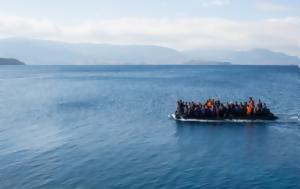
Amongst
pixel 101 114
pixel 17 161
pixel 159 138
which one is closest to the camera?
pixel 17 161

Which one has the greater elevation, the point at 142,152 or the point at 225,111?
the point at 225,111

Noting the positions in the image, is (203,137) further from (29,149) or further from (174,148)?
(29,149)

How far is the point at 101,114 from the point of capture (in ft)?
195

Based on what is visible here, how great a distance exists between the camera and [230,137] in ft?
141

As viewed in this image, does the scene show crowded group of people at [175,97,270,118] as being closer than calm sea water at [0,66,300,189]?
No

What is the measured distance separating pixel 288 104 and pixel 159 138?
3692 cm

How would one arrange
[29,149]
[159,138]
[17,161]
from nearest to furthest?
[17,161]
[29,149]
[159,138]

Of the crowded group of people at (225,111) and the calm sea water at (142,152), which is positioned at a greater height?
the crowded group of people at (225,111)

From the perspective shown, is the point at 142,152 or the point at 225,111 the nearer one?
the point at 142,152

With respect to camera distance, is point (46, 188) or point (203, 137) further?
point (203, 137)

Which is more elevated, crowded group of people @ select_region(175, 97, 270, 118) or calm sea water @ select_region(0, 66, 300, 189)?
crowded group of people @ select_region(175, 97, 270, 118)

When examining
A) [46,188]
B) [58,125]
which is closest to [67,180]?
[46,188]

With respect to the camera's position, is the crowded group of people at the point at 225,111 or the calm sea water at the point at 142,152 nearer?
the calm sea water at the point at 142,152

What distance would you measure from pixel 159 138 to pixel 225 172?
12.6 metres
